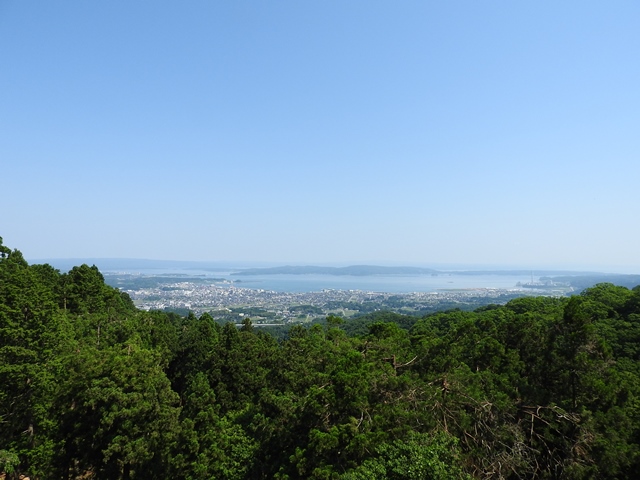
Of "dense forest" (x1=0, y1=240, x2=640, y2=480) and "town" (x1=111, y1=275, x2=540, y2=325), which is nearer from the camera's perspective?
"dense forest" (x1=0, y1=240, x2=640, y2=480)

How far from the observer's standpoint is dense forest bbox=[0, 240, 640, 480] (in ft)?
21.3

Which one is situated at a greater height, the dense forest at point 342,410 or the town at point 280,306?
the dense forest at point 342,410

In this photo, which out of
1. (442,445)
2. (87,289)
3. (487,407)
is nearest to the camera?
(442,445)

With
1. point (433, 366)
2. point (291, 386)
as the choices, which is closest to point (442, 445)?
point (433, 366)

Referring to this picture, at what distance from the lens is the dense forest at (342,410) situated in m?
6.49

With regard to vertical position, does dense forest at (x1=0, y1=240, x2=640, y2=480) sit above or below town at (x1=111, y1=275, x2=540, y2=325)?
above

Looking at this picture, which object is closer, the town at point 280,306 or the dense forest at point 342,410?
the dense forest at point 342,410

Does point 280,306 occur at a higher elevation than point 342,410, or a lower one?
lower

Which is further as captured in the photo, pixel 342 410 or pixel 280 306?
pixel 280 306

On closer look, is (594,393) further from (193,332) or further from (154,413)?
(193,332)

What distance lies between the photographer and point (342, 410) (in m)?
7.14

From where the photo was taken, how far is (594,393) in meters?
7.58

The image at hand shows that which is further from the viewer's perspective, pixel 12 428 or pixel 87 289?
pixel 87 289

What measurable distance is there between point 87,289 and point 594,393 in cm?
1994
